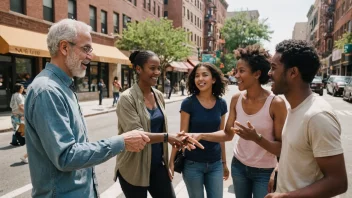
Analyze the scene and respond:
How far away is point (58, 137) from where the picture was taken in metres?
1.77

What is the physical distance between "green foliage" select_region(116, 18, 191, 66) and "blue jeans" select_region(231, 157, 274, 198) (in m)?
22.2

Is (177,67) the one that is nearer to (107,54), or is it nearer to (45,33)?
(107,54)

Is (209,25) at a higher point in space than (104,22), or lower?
higher

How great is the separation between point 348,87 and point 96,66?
20.1 meters

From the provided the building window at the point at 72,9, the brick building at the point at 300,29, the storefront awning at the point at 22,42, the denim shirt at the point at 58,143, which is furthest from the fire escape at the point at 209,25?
the brick building at the point at 300,29

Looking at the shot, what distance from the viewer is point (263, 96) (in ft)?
9.96

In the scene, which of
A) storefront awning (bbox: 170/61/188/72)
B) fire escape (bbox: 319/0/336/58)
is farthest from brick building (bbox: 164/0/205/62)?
fire escape (bbox: 319/0/336/58)

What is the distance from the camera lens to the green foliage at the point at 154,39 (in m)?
24.8

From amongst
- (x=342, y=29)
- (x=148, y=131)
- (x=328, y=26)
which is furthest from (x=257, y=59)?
(x=328, y=26)

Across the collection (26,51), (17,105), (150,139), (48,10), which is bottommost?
(17,105)

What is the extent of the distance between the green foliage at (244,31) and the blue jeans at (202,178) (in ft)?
234

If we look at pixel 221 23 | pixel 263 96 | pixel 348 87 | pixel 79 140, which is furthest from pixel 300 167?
pixel 221 23

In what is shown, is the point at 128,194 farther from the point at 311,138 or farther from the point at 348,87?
the point at 348,87

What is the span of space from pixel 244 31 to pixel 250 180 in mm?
72616
